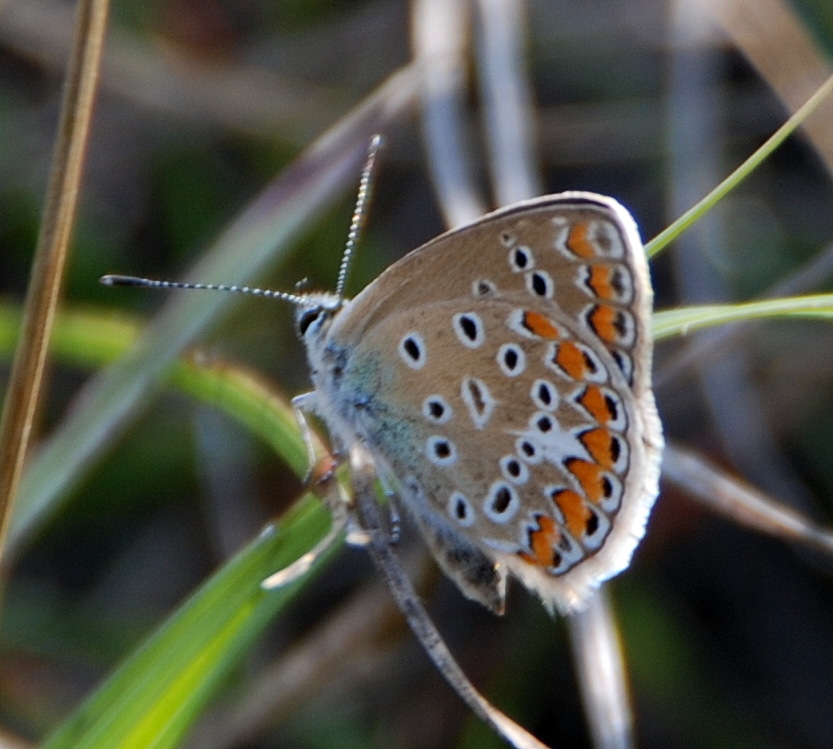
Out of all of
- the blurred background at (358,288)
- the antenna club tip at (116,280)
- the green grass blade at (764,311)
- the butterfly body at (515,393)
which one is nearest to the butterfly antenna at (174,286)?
the antenna club tip at (116,280)

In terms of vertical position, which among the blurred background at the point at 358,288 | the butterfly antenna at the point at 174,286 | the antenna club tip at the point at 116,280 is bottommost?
the blurred background at the point at 358,288

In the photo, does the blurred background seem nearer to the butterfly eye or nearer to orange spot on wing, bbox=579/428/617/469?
the butterfly eye

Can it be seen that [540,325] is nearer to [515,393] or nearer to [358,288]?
[515,393]

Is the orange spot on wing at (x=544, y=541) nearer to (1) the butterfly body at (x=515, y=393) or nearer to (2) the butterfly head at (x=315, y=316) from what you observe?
(1) the butterfly body at (x=515, y=393)

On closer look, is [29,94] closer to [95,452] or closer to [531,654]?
[95,452]

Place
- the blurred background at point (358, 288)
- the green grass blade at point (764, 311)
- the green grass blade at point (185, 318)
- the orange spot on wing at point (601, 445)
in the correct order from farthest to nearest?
the blurred background at point (358, 288)
the green grass blade at point (185, 318)
the orange spot on wing at point (601, 445)
the green grass blade at point (764, 311)

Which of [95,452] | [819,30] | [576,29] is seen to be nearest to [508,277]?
[95,452]

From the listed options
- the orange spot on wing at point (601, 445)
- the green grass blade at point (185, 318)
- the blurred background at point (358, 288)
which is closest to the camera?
the orange spot on wing at point (601, 445)

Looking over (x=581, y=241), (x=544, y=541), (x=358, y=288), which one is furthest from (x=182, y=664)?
(x=358, y=288)
